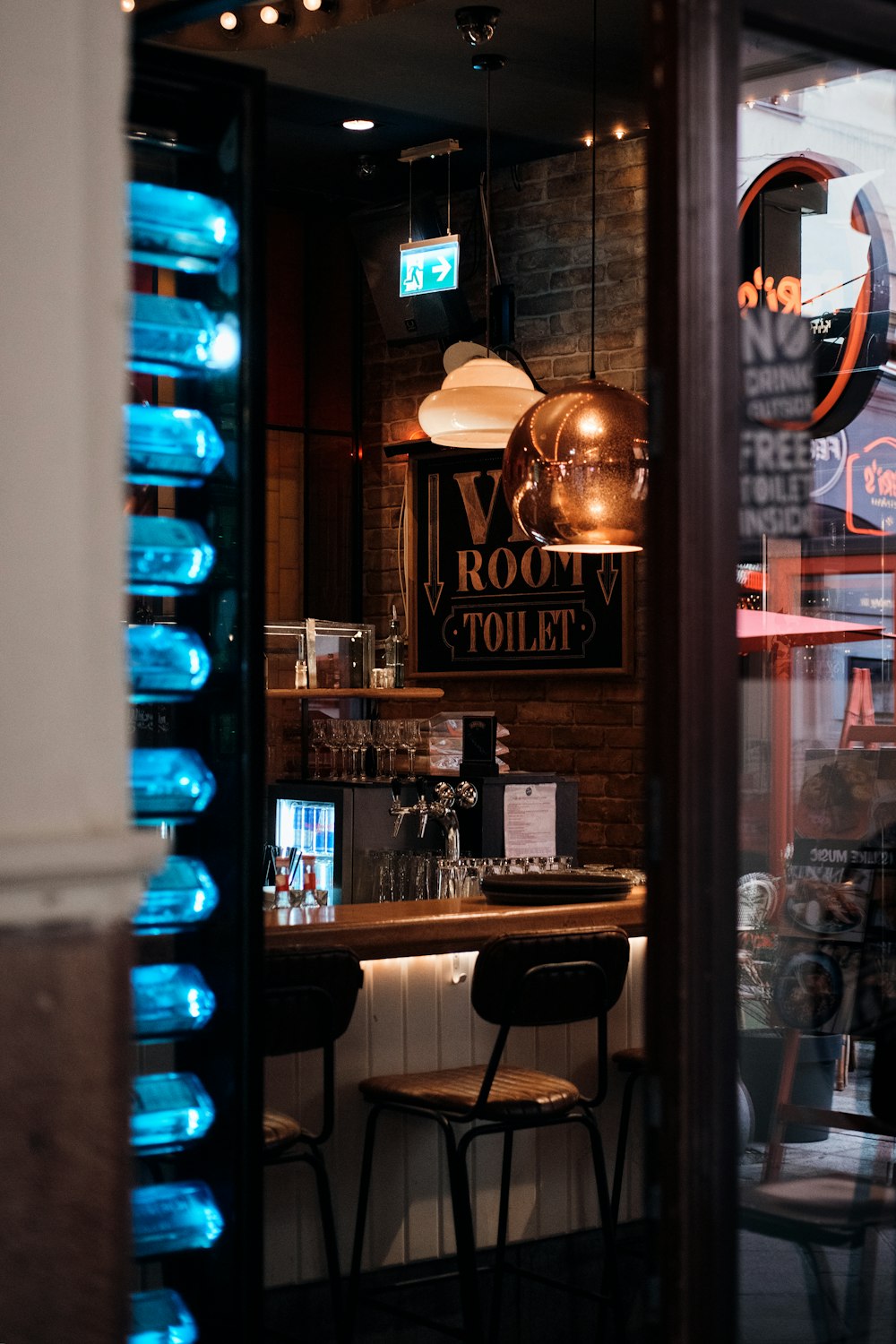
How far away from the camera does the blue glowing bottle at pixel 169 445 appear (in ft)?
6.78

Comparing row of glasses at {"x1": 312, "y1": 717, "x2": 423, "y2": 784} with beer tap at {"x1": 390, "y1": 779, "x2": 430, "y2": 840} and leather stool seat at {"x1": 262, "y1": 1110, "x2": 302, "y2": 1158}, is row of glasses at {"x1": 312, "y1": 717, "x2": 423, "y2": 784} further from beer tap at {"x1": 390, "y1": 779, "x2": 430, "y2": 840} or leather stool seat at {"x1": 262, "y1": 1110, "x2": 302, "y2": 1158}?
leather stool seat at {"x1": 262, "y1": 1110, "x2": 302, "y2": 1158}

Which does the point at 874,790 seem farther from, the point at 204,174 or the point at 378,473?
the point at 378,473

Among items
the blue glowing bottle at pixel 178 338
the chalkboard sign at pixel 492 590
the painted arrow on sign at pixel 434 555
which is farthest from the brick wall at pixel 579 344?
the blue glowing bottle at pixel 178 338

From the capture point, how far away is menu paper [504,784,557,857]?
5125mm

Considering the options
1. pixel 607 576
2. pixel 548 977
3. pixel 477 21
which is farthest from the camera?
pixel 607 576

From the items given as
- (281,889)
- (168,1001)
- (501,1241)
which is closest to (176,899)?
(168,1001)

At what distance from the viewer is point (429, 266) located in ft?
23.6

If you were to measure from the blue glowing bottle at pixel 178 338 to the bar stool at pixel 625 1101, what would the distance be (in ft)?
7.95

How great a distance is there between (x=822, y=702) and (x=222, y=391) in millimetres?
1468

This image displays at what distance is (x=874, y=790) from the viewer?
3.57 metres

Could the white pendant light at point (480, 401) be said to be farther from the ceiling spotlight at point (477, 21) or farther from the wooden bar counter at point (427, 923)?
the ceiling spotlight at point (477, 21)

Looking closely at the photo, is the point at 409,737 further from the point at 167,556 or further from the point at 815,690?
the point at 167,556

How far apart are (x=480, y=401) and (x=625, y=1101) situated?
5.99 ft

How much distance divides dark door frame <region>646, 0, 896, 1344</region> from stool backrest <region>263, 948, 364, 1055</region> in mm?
1345
